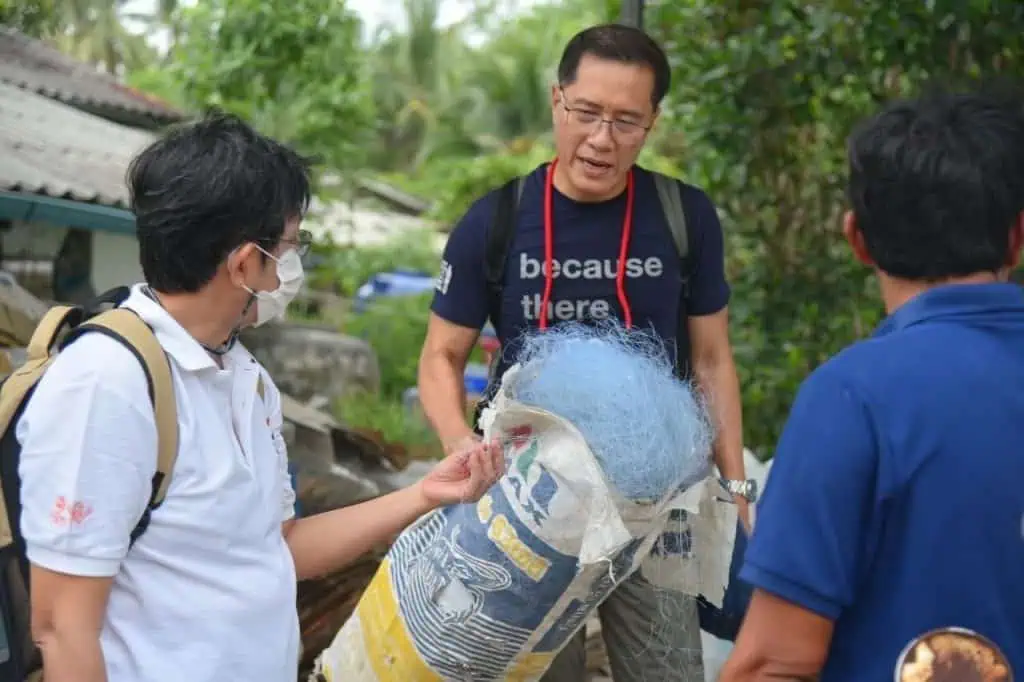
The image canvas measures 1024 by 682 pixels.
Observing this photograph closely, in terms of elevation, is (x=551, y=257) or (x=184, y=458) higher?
(x=551, y=257)

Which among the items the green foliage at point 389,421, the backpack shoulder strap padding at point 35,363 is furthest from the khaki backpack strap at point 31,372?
the green foliage at point 389,421

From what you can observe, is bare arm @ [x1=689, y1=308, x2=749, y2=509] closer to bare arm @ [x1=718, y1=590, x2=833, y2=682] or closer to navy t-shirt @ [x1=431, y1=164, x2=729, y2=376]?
navy t-shirt @ [x1=431, y1=164, x2=729, y2=376]

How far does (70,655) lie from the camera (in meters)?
1.64

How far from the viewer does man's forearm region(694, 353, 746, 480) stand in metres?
2.90

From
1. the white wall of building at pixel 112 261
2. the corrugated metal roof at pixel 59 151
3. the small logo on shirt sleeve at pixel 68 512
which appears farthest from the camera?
the white wall of building at pixel 112 261

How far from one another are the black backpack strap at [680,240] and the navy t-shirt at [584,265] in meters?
0.01

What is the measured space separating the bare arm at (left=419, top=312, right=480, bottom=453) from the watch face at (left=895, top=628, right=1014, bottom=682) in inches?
58.2

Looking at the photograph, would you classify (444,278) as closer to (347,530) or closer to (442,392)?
(442,392)

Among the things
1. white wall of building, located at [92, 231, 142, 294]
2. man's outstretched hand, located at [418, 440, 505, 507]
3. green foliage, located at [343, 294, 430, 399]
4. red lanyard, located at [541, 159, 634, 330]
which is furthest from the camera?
green foliage, located at [343, 294, 430, 399]

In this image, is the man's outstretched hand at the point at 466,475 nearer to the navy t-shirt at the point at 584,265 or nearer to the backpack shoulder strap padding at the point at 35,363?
the navy t-shirt at the point at 584,265

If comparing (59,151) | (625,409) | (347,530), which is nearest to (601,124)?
(625,409)

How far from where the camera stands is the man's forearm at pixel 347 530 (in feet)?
7.18

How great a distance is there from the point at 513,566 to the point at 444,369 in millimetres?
846

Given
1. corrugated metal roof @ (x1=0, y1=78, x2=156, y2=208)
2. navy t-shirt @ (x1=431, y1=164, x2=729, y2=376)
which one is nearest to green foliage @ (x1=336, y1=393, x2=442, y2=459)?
corrugated metal roof @ (x1=0, y1=78, x2=156, y2=208)
